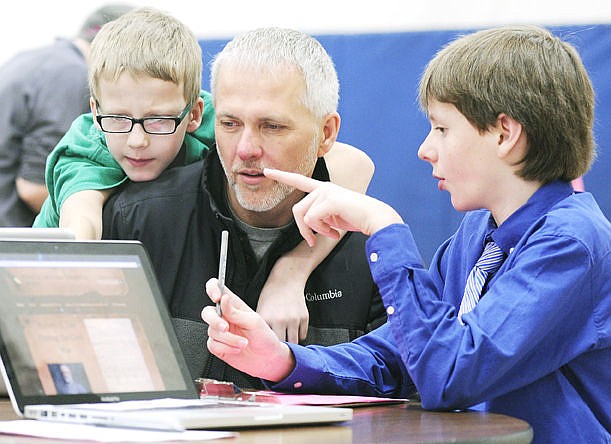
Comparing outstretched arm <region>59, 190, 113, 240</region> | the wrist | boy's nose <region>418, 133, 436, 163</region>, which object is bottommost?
outstretched arm <region>59, 190, 113, 240</region>

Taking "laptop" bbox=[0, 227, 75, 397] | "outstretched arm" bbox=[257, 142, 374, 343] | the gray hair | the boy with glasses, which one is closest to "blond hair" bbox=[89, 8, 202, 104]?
the boy with glasses

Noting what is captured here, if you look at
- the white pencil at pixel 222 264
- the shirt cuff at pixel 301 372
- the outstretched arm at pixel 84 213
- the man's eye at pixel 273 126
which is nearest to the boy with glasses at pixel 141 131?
the outstretched arm at pixel 84 213

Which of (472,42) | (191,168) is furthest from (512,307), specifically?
(191,168)

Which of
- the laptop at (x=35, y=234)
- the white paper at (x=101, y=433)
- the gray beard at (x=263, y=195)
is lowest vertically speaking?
the gray beard at (x=263, y=195)

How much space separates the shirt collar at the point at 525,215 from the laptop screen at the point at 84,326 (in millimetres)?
470

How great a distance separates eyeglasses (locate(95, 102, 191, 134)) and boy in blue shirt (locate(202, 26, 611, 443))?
1.67 ft

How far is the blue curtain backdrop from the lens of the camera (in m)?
2.86

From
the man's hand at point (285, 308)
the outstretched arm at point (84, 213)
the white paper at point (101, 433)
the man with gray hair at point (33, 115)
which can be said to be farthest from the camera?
the man with gray hair at point (33, 115)

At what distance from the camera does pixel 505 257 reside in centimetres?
146

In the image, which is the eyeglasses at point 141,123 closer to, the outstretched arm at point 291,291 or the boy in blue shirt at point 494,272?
the outstretched arm at point 291,291

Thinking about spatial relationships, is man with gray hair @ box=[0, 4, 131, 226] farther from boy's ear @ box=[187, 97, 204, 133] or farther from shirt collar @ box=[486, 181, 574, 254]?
shirt collar @ box=[486, 181, 574, 254]

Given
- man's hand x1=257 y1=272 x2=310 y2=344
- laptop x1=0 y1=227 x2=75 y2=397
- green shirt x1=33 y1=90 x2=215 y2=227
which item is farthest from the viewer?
green shirt x1=33 y1=90 x2=215 y2=227

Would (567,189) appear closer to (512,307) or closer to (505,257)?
(505,257)

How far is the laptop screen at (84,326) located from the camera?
46.9 inches
